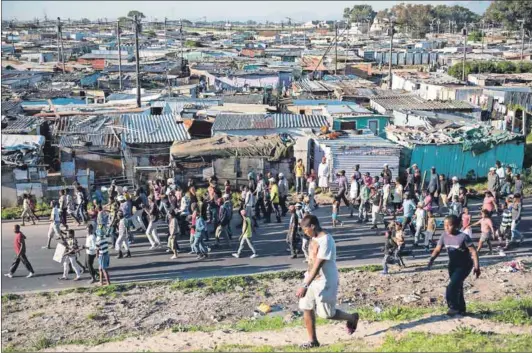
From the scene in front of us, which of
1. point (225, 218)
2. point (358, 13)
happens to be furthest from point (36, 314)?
point (358, 13)

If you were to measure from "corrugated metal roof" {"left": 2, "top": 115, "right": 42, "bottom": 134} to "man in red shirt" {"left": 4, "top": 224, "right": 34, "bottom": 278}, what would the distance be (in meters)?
8.54

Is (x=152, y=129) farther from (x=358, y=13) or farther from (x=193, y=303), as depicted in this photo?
(x=358, y=13)

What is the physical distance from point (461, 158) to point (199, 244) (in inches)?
406

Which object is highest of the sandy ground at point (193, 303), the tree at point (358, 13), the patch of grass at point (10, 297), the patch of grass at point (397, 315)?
the tree at point (358, 13)

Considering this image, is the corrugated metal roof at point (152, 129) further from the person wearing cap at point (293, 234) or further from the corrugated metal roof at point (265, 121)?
the person wearing cap at point (293, 234)

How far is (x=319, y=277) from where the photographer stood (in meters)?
7.01

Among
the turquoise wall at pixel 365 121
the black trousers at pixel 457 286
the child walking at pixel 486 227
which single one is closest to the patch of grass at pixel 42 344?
the black trousers at pixel 457 286

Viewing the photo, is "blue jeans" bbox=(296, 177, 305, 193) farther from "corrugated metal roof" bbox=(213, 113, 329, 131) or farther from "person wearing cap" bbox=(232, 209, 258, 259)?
"person wearing cap" bbox=(232, 209, 258, 259)

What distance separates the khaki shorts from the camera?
7.04 m

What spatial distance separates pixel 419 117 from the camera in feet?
74.6

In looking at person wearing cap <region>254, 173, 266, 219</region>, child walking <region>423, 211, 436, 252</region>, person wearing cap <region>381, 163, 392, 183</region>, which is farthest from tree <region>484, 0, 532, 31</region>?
child walking <region>423, 211, 436, 252</region>

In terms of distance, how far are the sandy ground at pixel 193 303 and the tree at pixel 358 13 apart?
123708 millimetres

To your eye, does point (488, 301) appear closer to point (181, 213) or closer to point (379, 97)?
point (181, 213)

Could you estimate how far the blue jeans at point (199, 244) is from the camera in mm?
13478
